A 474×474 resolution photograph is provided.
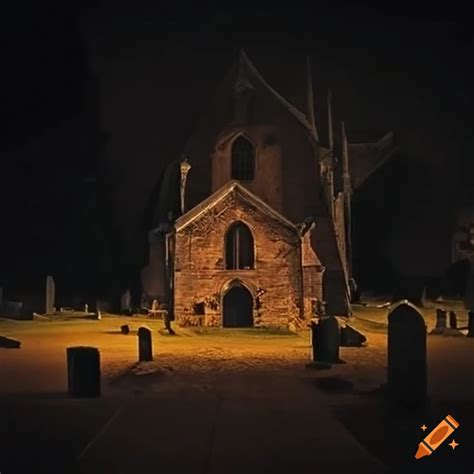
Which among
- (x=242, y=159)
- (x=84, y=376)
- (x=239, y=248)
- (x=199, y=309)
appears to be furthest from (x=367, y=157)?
(x=84, y=376)

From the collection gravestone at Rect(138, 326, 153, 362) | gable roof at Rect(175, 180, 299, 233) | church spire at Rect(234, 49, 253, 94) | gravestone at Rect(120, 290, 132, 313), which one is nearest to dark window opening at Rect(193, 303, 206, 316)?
gable roof at Rect(175, 180, 299, 233)

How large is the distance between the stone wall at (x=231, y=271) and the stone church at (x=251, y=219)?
5 centimetres

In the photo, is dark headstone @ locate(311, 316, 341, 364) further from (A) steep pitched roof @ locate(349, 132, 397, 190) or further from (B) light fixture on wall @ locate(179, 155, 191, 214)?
(A) steep pitched roof @ locate(349, 132, 397, 190)

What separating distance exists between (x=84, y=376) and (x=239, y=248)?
18879 millimetres

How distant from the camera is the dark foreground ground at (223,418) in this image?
7453 mm

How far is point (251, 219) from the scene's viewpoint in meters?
29.9

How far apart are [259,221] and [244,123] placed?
22.4 ft

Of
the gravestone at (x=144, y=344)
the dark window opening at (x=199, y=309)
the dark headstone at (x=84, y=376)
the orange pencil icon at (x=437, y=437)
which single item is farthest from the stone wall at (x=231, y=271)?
the orange pencil icon at (x=437, y=437)

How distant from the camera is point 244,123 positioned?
3394 cm

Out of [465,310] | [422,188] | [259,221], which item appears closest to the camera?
[259,221]

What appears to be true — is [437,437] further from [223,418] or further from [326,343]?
[326,343]

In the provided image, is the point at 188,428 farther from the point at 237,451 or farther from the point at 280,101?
the point at 280,101

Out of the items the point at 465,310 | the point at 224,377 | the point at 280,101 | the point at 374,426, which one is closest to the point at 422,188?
the point at 465,310

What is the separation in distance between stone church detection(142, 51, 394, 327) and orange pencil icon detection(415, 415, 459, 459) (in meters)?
20.1
